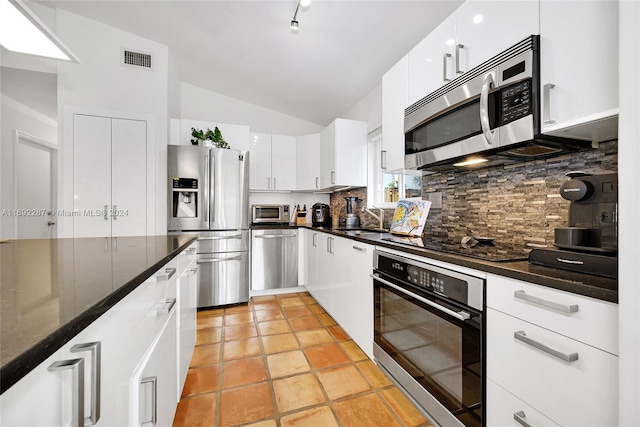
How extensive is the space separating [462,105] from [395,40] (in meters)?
1.19

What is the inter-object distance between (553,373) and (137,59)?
14.1ft

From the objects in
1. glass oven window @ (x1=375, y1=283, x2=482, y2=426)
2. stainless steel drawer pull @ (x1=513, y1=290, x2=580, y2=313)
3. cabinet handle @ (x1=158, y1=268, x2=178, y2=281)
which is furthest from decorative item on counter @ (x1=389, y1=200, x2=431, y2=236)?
cabinet handle @ (x1=158, y1=268, x2=178, y2=281)

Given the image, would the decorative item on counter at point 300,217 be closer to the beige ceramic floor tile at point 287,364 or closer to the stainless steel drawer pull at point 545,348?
the beige ceramic floor tile at point 287,364

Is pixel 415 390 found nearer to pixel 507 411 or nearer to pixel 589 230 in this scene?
pixel 507 411

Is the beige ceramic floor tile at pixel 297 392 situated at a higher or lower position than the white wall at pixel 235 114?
lower

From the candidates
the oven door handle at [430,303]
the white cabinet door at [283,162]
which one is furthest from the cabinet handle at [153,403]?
the white cabinet door at [283,162]

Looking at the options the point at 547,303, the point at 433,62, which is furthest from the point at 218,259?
the point at 547,303

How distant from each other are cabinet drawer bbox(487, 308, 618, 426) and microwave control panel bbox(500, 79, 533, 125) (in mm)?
820

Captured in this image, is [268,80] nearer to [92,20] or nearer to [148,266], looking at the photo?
[92,20]

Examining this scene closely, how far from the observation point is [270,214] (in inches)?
159

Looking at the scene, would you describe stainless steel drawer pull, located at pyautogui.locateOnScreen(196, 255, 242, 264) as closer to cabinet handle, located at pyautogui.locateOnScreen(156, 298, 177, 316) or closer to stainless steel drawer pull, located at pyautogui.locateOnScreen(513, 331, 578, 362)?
cabinet handle, located at pyautogui.locateOnScreen(156, 298, 177, 316)

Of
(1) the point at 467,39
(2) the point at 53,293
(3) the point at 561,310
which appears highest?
(1) the point at 467,39

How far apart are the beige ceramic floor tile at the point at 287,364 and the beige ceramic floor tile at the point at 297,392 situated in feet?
0.23

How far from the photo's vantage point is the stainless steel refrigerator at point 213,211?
3.10 metres
